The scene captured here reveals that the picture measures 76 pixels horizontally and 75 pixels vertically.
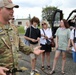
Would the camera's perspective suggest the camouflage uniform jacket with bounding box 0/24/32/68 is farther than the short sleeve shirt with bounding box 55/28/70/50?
No

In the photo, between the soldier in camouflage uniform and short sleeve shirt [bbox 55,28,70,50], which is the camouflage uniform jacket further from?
short sleeve shirt [bbox 55,28,70,50]

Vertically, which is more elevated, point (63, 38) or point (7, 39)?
point (7, 39)

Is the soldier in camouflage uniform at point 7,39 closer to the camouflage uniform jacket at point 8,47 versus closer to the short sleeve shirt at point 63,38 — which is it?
the camouflage uniform jacket at point 8,47

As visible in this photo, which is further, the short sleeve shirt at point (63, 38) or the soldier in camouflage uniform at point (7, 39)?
the short sleeve shirt at point (63, 38)

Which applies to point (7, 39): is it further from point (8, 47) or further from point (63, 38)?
point (63, 38)

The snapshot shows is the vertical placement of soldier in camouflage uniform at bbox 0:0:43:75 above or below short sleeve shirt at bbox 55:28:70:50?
above

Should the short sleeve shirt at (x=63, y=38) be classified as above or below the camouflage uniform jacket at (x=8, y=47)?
Result: below

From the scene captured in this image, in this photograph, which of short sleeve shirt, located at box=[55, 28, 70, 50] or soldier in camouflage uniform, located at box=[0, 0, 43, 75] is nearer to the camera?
soldier in camouflage uniform, located at box=[0, 0, 43, 75]

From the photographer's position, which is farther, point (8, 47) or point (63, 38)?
point (63, 38)

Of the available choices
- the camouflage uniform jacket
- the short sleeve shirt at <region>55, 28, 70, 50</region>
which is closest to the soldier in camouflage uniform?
the camouflage uniform jacket

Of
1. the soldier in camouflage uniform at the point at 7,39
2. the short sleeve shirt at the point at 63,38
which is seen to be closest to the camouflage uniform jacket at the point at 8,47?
the soldier in camouflage uniform at the point at 7,39

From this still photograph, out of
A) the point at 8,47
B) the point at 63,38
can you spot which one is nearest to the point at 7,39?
the point at 8,47

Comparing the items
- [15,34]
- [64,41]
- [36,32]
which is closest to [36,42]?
[36,32]

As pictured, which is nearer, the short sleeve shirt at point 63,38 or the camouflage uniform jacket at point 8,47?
the camouflage uniform jacket at point 8,47
